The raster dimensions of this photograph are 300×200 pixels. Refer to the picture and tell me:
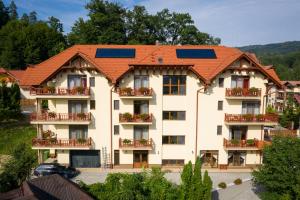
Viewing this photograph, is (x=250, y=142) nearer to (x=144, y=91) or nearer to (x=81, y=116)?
(x=144, y=91)

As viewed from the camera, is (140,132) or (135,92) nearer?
(135,92)

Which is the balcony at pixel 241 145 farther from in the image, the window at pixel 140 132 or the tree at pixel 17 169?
the tree at pixel 17 169

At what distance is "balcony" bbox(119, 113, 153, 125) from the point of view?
1233 inches

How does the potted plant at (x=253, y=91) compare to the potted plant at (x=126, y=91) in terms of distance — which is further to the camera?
the potted plant at (x=253, y=91)

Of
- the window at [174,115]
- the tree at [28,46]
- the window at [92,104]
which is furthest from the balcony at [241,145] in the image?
the tree at [28,46]

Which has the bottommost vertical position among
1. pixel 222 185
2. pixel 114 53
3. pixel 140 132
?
pixel 222 185

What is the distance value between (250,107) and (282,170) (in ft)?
35.5

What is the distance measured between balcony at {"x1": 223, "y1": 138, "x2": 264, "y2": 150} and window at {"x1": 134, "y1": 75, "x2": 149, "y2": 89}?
1053cm

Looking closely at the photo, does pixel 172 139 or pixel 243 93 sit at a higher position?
pixel 243 93

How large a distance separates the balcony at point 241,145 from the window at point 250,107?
10.4 ft

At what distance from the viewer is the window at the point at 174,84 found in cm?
3219

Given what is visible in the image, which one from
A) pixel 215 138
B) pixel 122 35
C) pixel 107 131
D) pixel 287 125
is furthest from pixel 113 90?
pixel 287 125

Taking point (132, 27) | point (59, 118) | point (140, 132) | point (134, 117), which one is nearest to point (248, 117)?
point (140, 132)

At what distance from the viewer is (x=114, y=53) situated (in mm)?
34469
